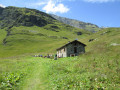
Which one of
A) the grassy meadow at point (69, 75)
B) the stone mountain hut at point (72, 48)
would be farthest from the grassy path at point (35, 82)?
the stone mountain hut at point (72, 48)

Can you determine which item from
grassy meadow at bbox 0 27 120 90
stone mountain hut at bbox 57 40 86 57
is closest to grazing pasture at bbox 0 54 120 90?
grassy meadow at bbox 0 27 120 90

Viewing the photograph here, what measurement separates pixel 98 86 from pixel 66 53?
38.9m

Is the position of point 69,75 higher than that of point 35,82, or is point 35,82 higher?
point 69,75

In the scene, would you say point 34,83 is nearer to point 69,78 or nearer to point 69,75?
point 69,78

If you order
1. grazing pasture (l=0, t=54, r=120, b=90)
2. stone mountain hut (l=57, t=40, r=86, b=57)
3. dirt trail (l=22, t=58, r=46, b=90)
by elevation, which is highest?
stone mountain hut (l=57, t=40, r=86, b=57)

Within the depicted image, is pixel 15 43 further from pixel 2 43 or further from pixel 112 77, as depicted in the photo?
pixel 112 77

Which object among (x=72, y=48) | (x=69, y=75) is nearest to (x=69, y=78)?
(x=69, y=75)

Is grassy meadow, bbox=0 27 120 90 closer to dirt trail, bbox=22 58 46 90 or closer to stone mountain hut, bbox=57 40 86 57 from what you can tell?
dirt trail, bbox=22 58 46 90

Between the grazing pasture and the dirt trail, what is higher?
the grazing pasture

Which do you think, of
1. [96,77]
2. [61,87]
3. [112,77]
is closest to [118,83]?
[112,77]

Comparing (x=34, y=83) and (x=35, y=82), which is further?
(x=35, y=82)

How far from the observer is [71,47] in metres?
47.9

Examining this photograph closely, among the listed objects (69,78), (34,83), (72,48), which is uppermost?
→ (72,48)

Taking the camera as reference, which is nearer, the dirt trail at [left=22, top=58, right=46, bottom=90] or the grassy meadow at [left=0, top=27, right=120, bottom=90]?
the grassy meadow at [left=0, top=27, right=120, bottom=90]
